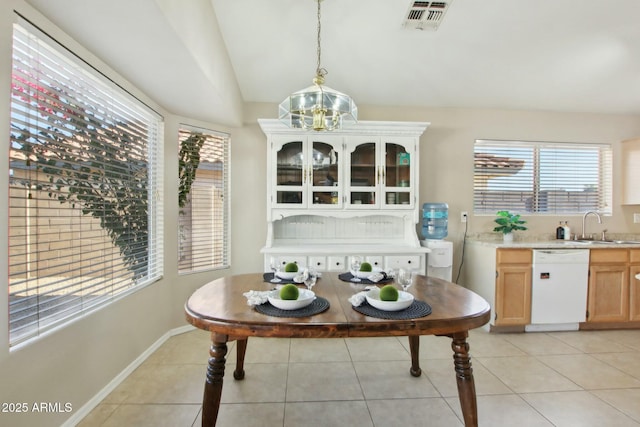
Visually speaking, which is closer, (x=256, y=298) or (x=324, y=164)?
(x=256, y=298)

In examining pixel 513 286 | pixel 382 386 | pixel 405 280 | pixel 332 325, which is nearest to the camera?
pixel 332 325

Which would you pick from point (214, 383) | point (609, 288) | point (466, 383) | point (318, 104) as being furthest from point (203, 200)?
point (609, 288)

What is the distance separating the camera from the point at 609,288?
298cm

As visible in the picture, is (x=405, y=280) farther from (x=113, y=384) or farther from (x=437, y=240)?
(x=113, y=384)

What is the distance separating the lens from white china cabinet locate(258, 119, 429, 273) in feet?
9.84

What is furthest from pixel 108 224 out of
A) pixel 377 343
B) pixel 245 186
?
pixel 377 343

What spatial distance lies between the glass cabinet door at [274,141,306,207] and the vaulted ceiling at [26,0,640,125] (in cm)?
59

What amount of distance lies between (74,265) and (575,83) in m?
4.44

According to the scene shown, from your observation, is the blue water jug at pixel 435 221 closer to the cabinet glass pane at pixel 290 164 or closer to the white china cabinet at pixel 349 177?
the white china cabinet at pixel 349 177

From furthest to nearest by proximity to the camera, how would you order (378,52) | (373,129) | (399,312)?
(373,129) → (378,52) → (399,312)

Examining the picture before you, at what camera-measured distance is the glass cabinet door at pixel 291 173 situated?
3023 millimetres

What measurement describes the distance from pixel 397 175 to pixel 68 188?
8.51 feet

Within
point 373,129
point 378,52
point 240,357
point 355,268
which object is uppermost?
point 378,52

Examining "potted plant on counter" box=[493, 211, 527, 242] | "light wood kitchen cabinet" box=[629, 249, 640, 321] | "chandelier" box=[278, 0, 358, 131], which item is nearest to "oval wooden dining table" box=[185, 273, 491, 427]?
"chandelier" box=[278, 0, 358, 131]
